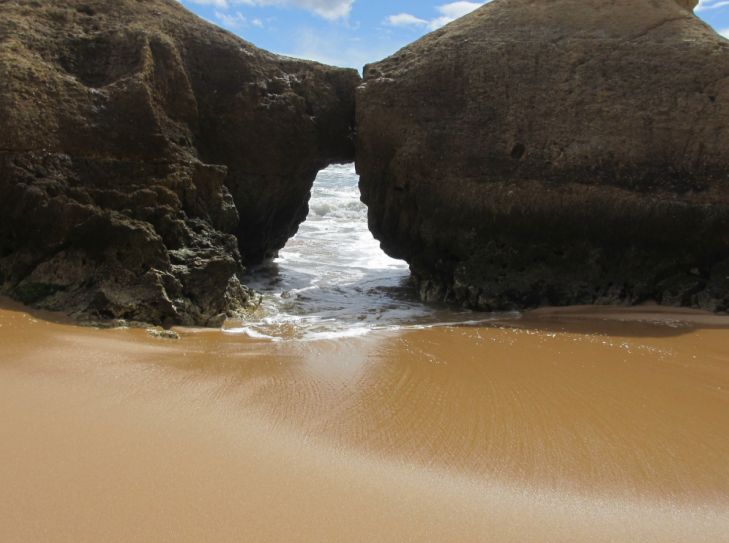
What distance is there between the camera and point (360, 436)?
343 cm

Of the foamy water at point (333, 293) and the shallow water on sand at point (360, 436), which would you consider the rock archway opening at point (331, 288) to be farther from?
the shallow water on sand at point (360, 436)

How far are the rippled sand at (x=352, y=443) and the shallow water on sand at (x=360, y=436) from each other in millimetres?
12

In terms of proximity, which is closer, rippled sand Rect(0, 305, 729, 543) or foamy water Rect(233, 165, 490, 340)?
rippled sand Rect(0, 305, 729, 543)

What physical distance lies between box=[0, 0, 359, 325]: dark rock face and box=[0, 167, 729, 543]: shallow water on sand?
0.73 m

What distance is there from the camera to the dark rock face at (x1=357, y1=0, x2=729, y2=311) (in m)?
7.59

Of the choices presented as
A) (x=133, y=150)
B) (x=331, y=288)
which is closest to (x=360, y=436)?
(x=133, y=150)

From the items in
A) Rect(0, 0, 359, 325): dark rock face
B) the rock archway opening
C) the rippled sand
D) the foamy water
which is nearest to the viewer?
the rippled sand

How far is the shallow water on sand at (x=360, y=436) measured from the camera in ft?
8.41

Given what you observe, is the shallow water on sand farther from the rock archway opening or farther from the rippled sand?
the rock archway opening

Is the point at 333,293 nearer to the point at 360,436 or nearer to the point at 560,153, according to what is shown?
the point at 560,153

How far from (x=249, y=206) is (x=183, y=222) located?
2.35 m

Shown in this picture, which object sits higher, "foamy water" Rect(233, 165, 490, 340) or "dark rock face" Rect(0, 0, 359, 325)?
"dark rock face" Rect(0, 0, 359, 325)

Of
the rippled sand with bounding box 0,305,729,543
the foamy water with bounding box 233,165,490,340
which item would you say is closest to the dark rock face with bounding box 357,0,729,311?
the foamy water with bounding box 233,165,490,340

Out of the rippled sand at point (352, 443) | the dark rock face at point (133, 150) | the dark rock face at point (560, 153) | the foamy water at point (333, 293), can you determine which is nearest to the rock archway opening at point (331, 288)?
the foamy water at point (333, 293)
